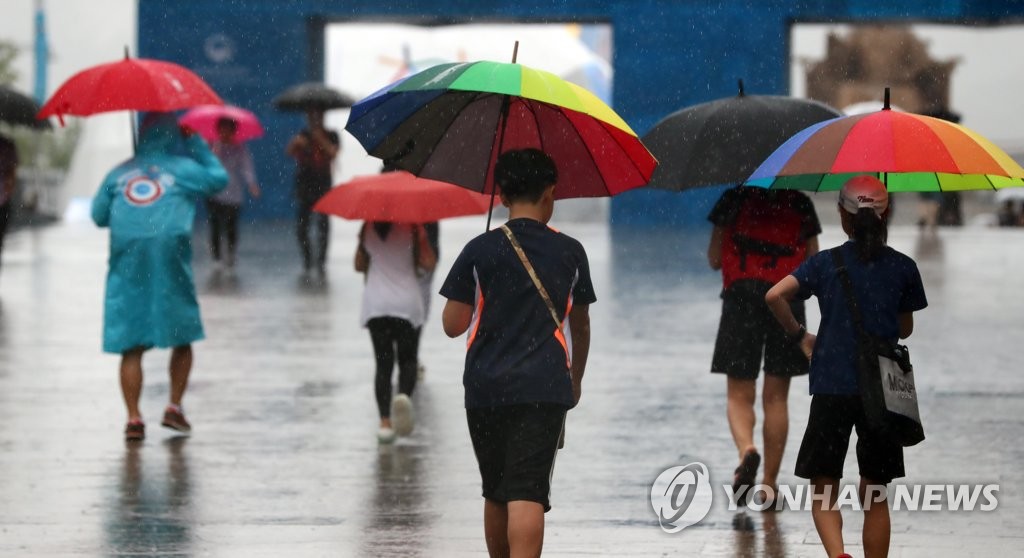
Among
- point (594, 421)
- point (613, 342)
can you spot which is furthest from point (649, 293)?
point (594, 421)

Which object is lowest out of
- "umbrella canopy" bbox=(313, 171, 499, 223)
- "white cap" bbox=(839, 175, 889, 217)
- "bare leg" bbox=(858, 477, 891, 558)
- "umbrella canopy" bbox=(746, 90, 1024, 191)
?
"bare leg" bbox=(858, 477, 891, 558)

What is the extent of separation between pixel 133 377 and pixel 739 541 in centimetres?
380

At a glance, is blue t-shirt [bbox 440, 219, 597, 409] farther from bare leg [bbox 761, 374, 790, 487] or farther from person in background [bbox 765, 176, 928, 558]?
bare leg [bbox 761, 374, 790, 487]

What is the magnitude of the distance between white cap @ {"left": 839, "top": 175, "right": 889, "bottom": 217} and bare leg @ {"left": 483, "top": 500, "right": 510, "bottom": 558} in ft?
5.22

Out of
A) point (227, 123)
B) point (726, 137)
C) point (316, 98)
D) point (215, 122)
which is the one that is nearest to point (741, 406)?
point (726, 137)

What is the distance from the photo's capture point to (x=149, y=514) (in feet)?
24.5

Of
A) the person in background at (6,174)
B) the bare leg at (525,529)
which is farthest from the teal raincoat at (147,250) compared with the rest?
the person in background at (6,174)

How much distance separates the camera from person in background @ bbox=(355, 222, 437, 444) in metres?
9.45

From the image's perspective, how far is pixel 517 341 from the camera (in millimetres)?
5402

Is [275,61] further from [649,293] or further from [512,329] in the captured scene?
[512,329]

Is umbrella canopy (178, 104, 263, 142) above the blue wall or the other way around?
the other way around

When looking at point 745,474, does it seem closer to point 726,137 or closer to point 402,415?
point 726,137

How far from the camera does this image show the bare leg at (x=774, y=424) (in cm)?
773

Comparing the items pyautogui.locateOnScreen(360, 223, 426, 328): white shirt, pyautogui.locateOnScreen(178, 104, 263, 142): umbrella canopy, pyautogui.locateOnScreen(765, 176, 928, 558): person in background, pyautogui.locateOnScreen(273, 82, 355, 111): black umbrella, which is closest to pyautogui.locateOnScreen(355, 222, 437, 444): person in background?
pyautogui.locateOnScreen(360, 223, 426, 328): white shirt
